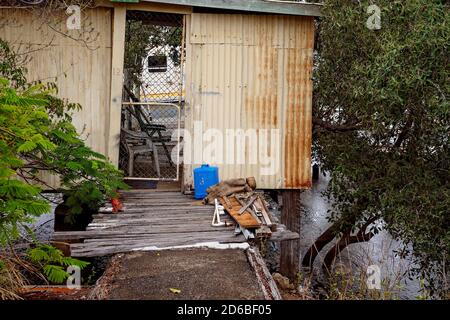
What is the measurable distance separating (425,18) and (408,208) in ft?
8.43

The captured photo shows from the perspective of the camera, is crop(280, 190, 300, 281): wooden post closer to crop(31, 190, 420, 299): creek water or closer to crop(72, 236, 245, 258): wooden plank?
crop(31, 190, 420, 299): creek water

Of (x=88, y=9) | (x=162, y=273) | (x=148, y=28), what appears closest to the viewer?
(x=162, y=273)

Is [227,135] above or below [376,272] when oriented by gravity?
above

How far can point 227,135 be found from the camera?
823cm

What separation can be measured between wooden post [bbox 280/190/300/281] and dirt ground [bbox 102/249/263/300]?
307 centimetres

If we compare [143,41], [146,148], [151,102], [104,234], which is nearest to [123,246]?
[104,234]

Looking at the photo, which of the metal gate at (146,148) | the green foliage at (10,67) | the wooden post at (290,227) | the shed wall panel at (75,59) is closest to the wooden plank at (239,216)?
the metal gate at (146,148)

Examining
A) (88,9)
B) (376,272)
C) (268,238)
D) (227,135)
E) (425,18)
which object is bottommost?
(376,272)

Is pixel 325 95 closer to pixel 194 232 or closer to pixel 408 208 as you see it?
pixel 408 208

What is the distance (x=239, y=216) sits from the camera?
250 inches

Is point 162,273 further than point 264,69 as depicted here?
No

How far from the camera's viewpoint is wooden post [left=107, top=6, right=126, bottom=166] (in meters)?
7.88
